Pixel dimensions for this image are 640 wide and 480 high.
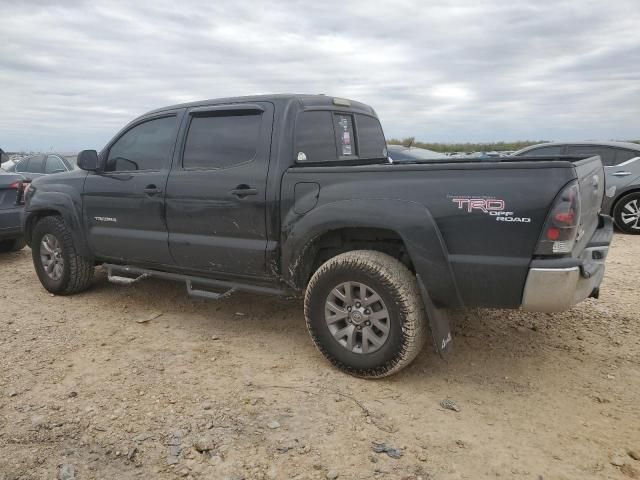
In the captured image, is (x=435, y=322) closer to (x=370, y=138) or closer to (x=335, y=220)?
(x=335, y=220)

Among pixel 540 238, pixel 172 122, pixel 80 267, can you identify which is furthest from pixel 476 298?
pixel 80 267

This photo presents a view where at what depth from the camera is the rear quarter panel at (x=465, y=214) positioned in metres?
2.90

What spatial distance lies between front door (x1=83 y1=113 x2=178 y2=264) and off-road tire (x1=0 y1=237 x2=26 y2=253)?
3.60 metres

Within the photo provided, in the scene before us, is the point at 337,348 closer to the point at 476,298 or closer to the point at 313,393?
the point at 313,393

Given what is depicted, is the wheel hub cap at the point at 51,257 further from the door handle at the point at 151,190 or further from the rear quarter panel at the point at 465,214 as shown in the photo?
the rear quarter panel at the point at 465,214

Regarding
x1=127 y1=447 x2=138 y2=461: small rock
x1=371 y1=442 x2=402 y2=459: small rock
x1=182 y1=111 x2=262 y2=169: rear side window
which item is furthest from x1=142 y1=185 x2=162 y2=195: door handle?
x1=371 y1=442 x2=402 y2=459: small rock

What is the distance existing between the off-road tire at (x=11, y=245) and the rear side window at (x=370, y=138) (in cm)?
565

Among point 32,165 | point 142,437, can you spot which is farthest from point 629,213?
point 32,165

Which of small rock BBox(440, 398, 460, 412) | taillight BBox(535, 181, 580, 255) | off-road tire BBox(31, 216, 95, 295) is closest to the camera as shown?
taillight BBox(535, 181, 580, 255)

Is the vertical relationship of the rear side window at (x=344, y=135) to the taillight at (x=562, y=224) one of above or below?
above

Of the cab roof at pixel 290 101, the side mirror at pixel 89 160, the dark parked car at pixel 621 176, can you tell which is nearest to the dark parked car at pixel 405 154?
the dark parked car at pixel 621 176

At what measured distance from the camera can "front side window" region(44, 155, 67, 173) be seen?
1289 cm

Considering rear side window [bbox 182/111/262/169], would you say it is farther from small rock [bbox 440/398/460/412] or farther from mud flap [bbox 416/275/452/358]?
small rock [bbox 440/398/460/412]

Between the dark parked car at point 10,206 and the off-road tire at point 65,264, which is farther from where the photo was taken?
the dark parked car at point 10,206
